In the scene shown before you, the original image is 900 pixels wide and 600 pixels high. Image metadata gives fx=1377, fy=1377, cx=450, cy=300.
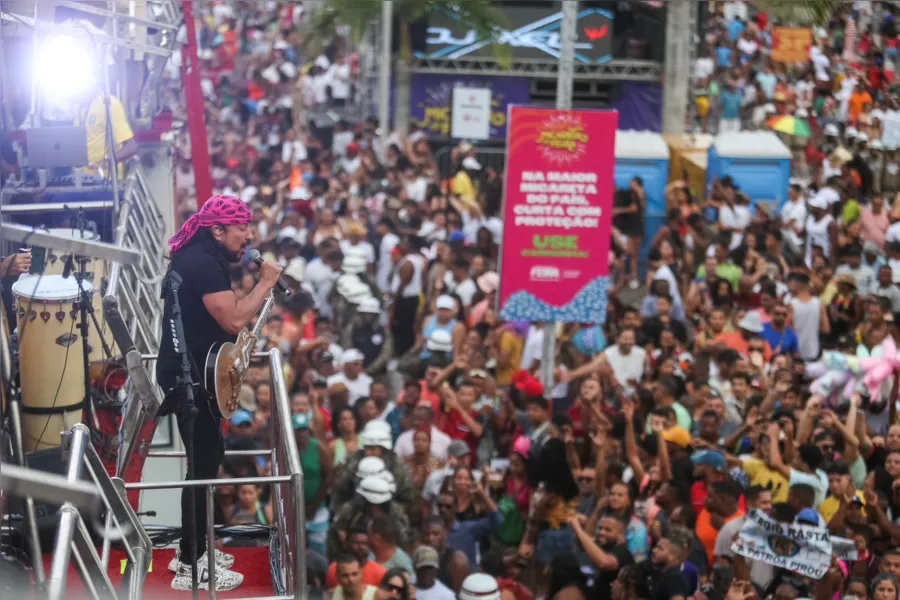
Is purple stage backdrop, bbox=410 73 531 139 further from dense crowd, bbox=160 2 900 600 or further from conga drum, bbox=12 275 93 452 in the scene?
conga drum, bbox=12 275 93 452

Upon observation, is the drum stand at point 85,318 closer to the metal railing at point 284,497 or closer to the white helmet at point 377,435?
the metal railing at point 284,497

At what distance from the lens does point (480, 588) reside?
25.0 feet

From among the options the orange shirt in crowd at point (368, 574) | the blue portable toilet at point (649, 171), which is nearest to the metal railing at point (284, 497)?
the orange shirt in crowd at point (368, 574)

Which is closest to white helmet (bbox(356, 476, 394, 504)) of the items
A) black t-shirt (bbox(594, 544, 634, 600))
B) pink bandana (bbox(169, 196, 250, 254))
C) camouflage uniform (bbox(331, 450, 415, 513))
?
camouflage uniform (bbox(331, 450, 415, 513))

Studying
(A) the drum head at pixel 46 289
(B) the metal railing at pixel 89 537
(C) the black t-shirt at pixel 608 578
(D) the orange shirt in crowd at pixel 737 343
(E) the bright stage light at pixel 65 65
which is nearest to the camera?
(B) the metal railing at pixel 89 537

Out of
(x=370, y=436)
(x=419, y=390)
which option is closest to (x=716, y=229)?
(x=419, y=390)

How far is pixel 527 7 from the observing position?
75.8ft

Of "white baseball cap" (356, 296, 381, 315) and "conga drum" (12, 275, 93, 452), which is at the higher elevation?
"conga drum" (12, 275, 93, 452)

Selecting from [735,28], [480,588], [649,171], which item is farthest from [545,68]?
[480,588]

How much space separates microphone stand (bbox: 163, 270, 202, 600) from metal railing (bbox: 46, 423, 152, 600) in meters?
0.19

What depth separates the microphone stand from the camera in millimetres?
5031

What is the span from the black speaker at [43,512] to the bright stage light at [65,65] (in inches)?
98.1

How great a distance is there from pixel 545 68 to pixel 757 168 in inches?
204

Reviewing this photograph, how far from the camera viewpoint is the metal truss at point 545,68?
23188 millimetres
